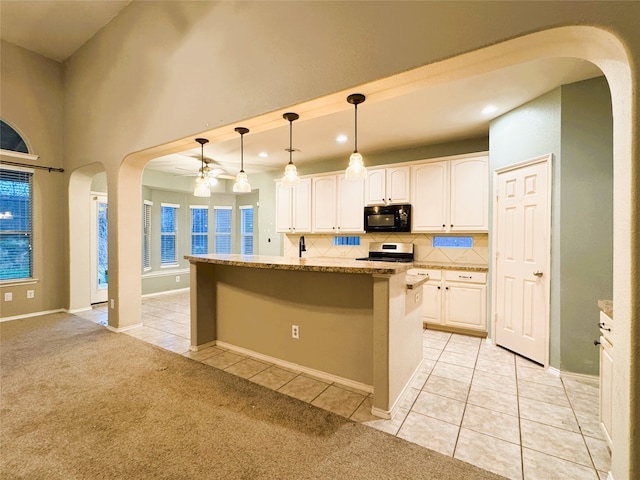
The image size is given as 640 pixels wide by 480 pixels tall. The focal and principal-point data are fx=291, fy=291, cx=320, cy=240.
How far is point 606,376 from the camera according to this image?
1730mm

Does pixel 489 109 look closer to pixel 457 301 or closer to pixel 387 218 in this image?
pixel 387 218

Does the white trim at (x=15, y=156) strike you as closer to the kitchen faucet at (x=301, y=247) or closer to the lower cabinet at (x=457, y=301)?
the kitchen faucet at (x=301, y=247)

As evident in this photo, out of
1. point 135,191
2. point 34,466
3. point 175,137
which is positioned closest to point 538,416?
point 34,466

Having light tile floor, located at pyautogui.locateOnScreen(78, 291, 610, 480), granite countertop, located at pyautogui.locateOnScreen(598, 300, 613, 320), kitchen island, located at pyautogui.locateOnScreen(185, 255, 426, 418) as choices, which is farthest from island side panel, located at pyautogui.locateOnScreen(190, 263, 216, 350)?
granite countertop, located at pyautogui.locateOnScreen(598, 300, 613, 320)

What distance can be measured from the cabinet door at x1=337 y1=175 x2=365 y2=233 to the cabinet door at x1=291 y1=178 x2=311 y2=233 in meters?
0.68

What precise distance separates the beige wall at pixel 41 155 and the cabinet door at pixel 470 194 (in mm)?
6177

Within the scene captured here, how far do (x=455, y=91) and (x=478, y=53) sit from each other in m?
1.48

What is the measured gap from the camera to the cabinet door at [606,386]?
1.67 m

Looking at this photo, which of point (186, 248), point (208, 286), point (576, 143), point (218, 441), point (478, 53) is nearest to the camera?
point (478, 53)

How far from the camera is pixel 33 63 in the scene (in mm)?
4559

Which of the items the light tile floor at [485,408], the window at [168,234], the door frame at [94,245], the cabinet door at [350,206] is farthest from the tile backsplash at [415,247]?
the door frame at [94,245]

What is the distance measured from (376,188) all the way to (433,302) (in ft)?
6.54

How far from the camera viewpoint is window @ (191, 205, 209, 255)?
7438mm

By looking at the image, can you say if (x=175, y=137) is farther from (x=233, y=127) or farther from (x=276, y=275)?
(x=276, y=275)
